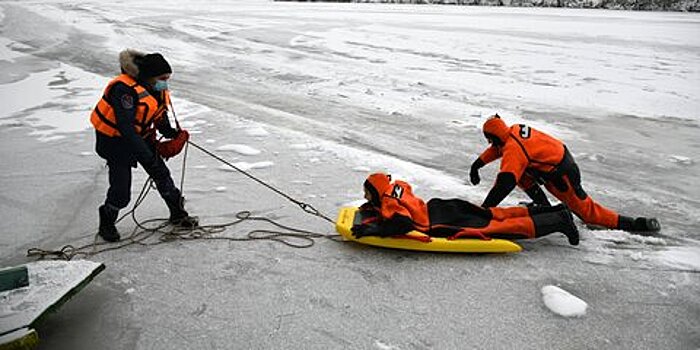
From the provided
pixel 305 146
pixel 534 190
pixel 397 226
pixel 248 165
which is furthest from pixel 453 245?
pixel 305 146

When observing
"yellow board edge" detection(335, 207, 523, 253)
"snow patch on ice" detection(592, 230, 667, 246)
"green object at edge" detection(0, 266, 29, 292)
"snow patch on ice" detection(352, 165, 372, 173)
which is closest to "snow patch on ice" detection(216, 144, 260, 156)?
"snow patch on ice" detection(352, 165, 372, 173)

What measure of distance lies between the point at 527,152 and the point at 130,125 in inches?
101

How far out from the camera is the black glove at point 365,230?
3.38 meters

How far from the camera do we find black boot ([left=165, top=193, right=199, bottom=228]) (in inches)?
148

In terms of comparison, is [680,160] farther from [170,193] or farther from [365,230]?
[170,193]

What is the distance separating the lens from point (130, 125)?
3221 millimetres

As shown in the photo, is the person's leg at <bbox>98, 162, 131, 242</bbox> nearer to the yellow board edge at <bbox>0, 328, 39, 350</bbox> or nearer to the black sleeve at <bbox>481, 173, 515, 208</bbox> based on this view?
the yellow board edge at <bbox>0, 328, 39, 350</bbox>

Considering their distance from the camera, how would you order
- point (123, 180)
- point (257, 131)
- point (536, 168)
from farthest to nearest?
1. point (257, 131)
2. point (536, 168)
3. point (123, 180)

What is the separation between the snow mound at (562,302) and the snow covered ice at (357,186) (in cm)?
5

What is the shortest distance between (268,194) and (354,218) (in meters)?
1.13

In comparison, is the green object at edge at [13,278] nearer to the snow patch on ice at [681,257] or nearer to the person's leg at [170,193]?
the person's leg at [170,193]

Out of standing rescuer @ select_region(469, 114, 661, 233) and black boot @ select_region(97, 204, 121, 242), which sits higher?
standing rescuer @ select_region(469, 114, 661, 233)

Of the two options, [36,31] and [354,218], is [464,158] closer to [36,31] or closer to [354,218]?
[354,218]

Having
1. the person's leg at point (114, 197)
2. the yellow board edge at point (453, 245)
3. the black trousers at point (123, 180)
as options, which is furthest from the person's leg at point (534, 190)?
the person's leg at point (114, 197)
